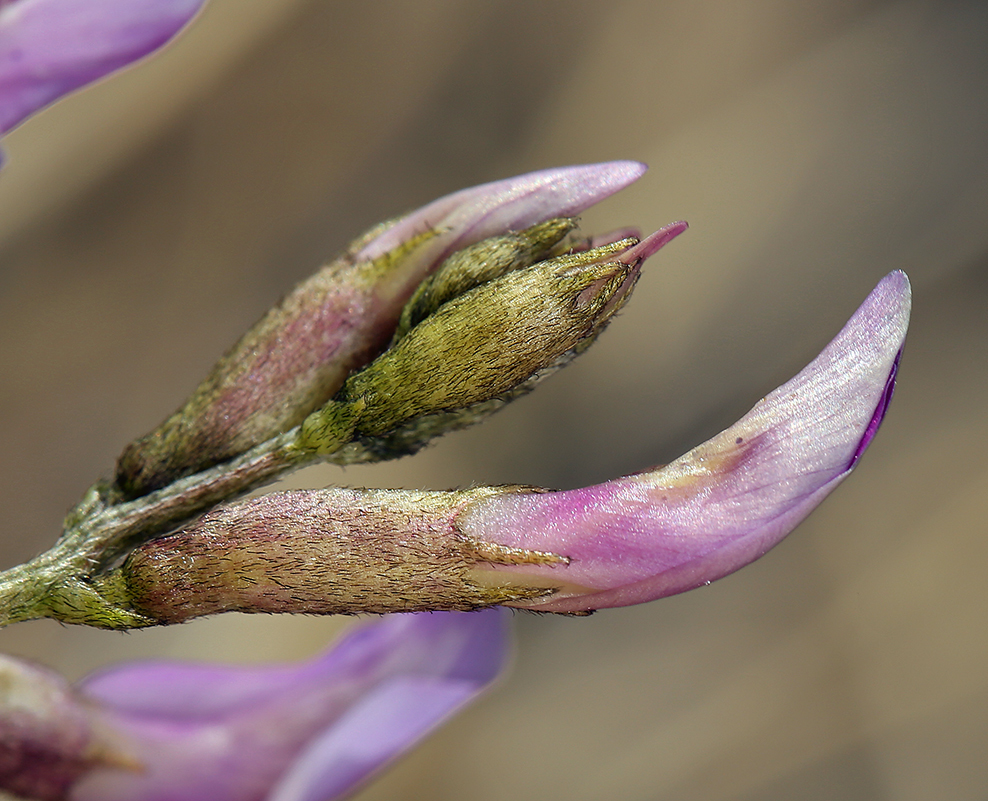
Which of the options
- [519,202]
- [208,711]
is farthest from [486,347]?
[208,711]

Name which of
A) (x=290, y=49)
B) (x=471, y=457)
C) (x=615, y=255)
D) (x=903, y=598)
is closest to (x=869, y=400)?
(x=615, y=255)

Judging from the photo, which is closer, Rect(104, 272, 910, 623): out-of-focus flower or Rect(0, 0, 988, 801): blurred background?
Rect(104, 272, 910, 623): out-of-focus flower

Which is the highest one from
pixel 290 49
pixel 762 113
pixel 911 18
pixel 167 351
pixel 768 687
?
pixel 290 49

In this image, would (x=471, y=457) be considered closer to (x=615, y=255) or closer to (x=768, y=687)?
(x=768, y=687)

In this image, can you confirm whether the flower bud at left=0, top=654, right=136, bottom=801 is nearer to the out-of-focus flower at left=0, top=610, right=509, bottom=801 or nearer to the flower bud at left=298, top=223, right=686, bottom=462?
the out-of-focus flower at left=0, top=610, right=509, bottom=801

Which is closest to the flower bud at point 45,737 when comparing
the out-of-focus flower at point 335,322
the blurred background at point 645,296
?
the out-of-focus flower at point 335,322

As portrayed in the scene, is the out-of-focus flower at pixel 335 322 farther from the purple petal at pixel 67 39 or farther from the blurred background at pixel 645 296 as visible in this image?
the blurred background at pixel 645 296

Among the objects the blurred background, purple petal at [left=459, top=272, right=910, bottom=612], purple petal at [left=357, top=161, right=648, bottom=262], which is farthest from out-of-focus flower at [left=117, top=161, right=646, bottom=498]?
the blurred background
